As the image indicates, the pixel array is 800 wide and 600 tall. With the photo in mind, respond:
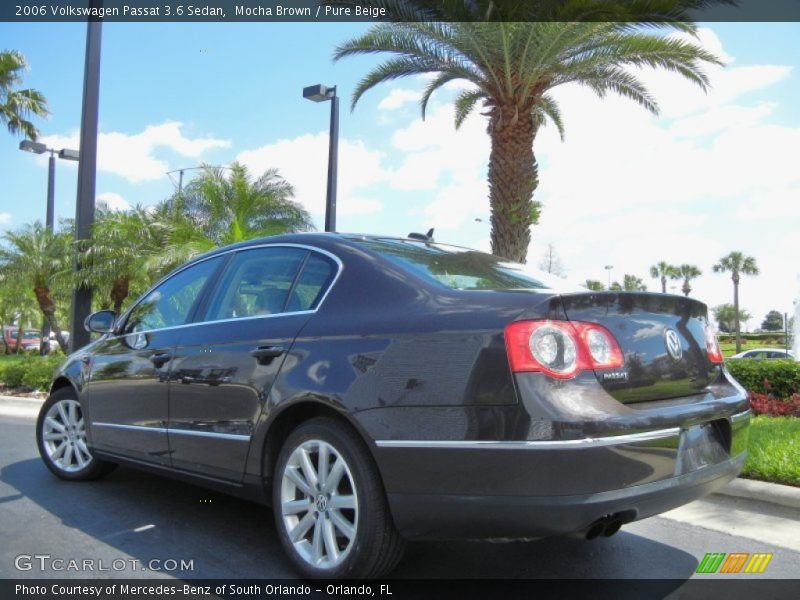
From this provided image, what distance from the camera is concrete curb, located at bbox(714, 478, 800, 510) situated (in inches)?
175

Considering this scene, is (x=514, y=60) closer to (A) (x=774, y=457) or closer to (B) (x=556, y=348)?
(A) (x=774, y=457)

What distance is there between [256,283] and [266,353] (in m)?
0.59

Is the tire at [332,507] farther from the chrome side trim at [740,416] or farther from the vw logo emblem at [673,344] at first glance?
the chrome side trim at [740,416]

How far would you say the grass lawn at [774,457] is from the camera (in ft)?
15.6

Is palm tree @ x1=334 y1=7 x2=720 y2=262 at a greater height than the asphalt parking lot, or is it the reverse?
palm tree @ x1=334 y1=7 x2=720 y2=262

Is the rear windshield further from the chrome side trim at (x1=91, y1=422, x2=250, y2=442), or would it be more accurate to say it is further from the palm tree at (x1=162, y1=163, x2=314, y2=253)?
the palm tree at (x1=162, y1=163, x2=314, y2=253)

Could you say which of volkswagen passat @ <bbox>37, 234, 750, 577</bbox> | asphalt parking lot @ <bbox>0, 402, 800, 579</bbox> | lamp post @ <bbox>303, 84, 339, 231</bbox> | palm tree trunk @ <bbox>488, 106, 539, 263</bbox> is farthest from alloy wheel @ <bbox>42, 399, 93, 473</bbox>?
palm tree trunk @ <bbox>488, 106, 539, 263</bbox>

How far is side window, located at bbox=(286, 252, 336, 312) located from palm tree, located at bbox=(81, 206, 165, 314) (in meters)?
12.3

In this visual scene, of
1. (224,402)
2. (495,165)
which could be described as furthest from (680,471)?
(495,165)

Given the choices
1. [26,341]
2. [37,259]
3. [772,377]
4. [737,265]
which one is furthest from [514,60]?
[737,265]

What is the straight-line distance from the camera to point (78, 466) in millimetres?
5145

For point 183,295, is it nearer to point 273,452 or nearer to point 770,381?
point 273,452

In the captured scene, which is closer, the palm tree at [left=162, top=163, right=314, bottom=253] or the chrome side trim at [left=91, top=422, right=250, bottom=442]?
the chrome side trim at [left=91, top=422, right=250, bottom=442]

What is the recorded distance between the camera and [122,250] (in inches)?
648
